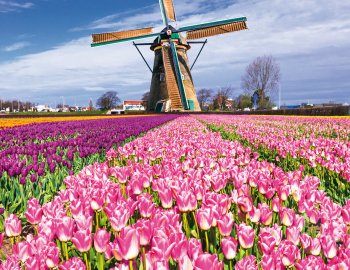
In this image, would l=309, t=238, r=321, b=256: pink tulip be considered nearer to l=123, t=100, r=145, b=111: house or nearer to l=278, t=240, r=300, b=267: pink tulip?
l=278, t=240, r=300, b=267: pink tulip

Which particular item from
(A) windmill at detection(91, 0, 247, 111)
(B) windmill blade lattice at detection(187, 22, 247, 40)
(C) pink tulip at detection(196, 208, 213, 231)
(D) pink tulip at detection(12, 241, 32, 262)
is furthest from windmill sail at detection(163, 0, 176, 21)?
(D) pink tulip at detection(12, 241, 32, 262)

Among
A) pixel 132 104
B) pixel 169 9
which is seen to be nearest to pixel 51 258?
pixel 169 9

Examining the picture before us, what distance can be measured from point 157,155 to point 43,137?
617 cm

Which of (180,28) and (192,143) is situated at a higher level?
(180,28)

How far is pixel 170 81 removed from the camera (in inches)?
1764

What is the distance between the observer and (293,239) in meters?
2.14

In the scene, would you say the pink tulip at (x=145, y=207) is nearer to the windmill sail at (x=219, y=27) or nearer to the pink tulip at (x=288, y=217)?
the pink tulip at (x=288, y=217)

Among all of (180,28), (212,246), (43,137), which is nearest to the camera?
(212,246)

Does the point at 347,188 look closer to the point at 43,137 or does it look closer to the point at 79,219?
the point at 79,219

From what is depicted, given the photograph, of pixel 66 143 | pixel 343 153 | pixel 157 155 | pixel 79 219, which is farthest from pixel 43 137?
pixel 79 219

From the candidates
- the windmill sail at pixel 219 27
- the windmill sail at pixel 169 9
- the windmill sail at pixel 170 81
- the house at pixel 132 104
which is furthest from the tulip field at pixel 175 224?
the house at pixel 132 104

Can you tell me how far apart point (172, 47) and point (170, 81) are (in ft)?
12.6

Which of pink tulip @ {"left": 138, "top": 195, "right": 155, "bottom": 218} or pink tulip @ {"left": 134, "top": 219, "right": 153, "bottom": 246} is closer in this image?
pink tulip @ {"left": 134, "top": 219, "right": 153, "bottom": 246}

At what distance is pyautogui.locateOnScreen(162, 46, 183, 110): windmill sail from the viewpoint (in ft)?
145
